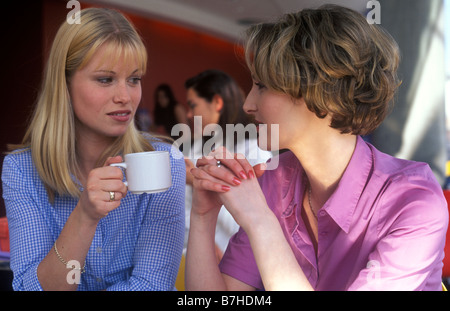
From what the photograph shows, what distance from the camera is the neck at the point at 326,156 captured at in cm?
122

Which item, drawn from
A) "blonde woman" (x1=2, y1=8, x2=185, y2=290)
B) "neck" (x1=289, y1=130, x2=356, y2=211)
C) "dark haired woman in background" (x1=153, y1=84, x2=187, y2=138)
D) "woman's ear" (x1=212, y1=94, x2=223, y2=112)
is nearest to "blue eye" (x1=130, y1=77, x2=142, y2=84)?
"blonde woman" (x1=2, y1=8, x2=185, y2=290)

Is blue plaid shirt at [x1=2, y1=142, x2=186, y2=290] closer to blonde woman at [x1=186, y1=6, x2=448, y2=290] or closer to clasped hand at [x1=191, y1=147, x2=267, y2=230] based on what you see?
blonde woman at [x1=186, y1=6, x2=448, y2=290]

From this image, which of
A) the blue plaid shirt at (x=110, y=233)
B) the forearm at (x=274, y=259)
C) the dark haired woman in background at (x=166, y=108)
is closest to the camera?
the forearm at (x=274, y=259)

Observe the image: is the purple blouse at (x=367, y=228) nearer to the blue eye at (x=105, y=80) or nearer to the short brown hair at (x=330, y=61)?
the short brown hair at (x=330, y=61)

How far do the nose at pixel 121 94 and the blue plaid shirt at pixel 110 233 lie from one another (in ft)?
0.78

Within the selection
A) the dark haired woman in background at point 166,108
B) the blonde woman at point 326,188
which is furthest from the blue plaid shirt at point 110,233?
the dark haired woman in background at point 166,108

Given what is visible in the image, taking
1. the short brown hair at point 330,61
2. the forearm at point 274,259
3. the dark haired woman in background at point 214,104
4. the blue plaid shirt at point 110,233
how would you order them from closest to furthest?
the forearm at point 274,259 < the short brown hair at point 330,61 < the blue plaid shirt at point 110,233 < the dark haired woman in background at point 214,104

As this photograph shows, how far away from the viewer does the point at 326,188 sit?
4.16ft

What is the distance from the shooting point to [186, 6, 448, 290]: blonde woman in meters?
1.02

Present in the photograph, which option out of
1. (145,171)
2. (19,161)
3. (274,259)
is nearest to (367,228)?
(274,259)

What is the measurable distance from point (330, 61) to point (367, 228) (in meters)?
0.36

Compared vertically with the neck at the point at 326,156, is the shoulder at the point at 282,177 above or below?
below

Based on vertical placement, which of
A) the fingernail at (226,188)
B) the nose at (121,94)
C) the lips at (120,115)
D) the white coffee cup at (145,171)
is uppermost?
the nose at (121,94)

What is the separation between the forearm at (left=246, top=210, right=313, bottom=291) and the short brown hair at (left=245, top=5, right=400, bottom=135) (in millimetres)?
317
